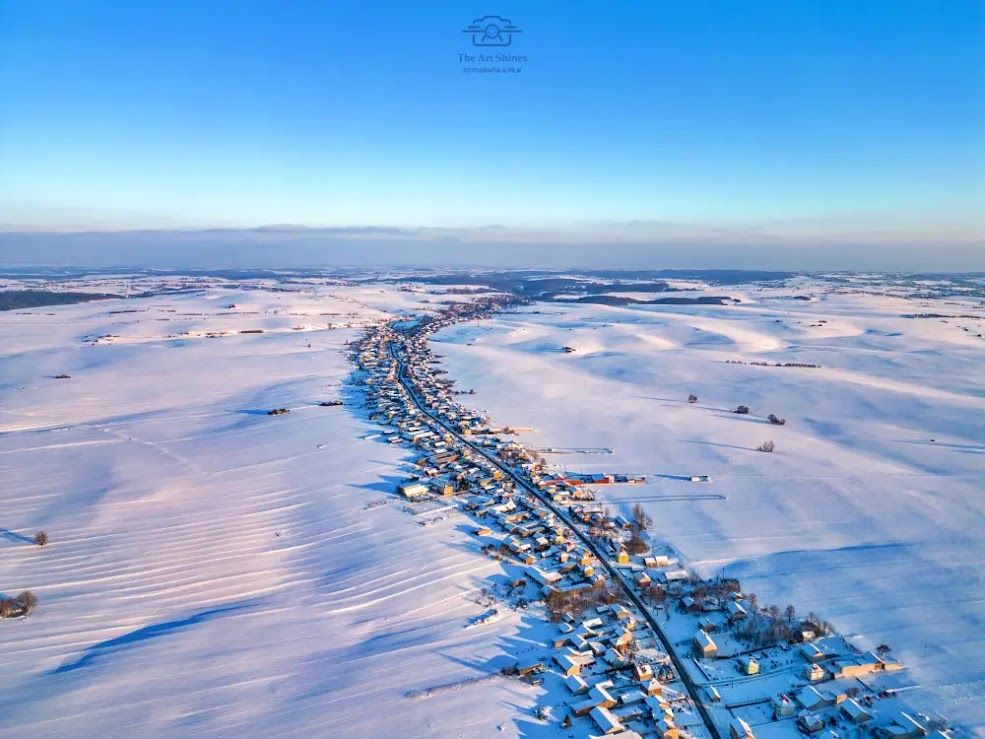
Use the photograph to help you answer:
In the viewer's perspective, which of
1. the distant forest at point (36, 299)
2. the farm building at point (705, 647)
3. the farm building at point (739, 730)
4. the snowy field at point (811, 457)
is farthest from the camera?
the distant forest at point (36, 299)

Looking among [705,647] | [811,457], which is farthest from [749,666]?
[811,457]

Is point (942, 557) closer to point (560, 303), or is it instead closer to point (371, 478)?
point (371, 478)

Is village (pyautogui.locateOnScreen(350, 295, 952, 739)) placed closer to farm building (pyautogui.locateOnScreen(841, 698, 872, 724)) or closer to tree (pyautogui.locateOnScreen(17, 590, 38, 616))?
farm building (pyautogui.locateOnScreen(841, 698, 872, 724))

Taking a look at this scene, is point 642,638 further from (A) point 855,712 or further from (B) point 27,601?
(B) point 27,601

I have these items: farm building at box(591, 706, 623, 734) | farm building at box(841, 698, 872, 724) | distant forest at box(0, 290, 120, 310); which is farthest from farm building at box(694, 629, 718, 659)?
distant forest at box(0, 290, 120, 310)

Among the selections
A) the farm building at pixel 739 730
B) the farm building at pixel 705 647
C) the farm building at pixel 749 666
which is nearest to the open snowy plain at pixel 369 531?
the farm building at pixel 749 666

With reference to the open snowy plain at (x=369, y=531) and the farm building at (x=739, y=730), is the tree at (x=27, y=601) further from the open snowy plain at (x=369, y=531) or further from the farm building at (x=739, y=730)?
the farm building at (x=739, y=730)
